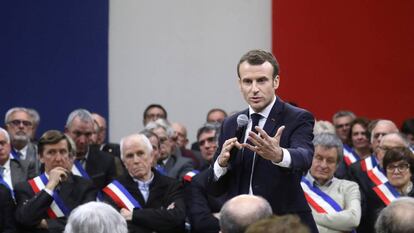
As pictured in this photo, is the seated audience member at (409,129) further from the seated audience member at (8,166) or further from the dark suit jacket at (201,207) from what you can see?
the seated audience member at (8,166)

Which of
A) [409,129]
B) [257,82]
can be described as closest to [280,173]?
[257,82]

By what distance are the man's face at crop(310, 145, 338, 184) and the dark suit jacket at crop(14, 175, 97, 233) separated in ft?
4.73

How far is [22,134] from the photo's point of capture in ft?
26.0

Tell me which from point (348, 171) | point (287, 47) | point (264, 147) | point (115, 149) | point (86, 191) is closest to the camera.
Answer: point (264, 147)

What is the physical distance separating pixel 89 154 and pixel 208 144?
3.27ft

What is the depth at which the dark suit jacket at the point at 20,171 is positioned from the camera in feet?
22.6

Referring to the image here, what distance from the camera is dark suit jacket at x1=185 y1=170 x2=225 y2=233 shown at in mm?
6215

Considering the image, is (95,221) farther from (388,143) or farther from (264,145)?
(388,143)

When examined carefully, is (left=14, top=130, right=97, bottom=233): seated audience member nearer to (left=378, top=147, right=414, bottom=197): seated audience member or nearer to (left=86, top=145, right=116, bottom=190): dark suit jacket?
(left=86, top=145, right=116, bottom=190): dark suit jacket

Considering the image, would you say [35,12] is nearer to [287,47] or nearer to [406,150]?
[287,47]

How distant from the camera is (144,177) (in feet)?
21.1

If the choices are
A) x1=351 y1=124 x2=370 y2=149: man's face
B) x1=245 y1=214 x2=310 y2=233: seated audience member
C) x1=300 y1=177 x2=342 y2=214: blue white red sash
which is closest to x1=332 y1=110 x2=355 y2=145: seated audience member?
x1=351 y1=124 x2=370 y2=149: man's face

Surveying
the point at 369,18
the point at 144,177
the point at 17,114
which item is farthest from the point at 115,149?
the point at 369,18

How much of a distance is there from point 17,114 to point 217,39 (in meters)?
2.65
